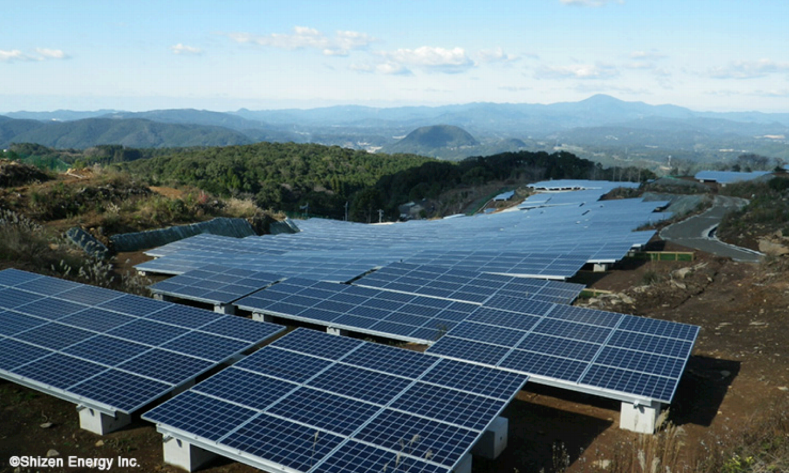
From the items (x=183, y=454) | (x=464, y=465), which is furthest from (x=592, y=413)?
(x=183, y=454)

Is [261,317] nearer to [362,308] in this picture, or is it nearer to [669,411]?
[362,308]

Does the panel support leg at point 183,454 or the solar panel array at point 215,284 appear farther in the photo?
the solar panel array at point 215,284

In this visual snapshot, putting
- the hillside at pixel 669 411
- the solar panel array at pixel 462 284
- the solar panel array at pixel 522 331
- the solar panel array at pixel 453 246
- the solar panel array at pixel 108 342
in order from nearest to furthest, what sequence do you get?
the hillside at pixel 669 411
the solar panel array at pixel 108 342
the solar panel array at pixel 522 331
the solar panel array at pixel 462 284
the solar panel array at pixel 453 246

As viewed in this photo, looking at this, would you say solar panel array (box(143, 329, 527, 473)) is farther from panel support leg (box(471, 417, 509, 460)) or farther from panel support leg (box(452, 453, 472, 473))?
panel support leg (box(471, 417, 509, 460))

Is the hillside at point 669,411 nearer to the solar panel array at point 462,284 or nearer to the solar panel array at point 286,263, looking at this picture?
the solar panel array at point 286,263

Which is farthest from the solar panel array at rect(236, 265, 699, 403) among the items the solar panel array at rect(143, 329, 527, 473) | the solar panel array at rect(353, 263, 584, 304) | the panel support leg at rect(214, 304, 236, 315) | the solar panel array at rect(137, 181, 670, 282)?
the solar panel array at rect(137, 181, 670, 282)

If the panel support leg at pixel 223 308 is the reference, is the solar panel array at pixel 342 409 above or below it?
above

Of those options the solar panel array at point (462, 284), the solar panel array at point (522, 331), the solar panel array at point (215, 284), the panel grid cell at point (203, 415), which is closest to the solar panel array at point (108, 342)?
the panel grid cell at point (203, 415)

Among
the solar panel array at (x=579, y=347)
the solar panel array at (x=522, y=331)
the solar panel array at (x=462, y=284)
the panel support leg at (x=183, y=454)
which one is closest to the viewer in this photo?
the panel support leg at (x=183, y=454)
